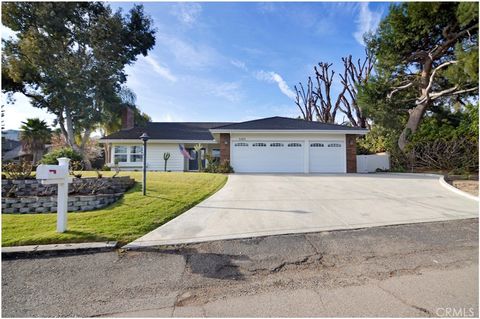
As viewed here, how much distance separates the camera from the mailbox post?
14.0 ft

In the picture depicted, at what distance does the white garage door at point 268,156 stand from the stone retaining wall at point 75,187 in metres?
7.81

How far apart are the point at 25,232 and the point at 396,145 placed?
19.9 metres

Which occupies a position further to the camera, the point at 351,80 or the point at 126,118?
the point at 351,80

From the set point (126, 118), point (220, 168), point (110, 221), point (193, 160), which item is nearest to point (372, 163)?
point (220, 168)

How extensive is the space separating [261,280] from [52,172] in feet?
13.7

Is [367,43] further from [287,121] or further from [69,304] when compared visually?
[69,304]

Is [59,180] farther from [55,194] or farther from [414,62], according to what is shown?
[414,62]

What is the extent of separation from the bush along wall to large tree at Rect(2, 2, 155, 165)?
13.3 meters

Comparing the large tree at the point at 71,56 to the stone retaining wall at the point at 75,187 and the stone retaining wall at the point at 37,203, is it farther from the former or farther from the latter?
the stone retaining wall at the point at 37,203

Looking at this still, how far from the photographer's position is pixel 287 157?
1508cm

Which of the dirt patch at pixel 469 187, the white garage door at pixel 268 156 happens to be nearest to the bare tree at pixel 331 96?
the white garage door at pixel 268 156

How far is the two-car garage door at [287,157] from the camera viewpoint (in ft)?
49.3

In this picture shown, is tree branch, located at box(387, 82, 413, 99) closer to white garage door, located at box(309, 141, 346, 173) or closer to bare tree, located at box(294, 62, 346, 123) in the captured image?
white garage door, located at box(309, 141, 346, 173)

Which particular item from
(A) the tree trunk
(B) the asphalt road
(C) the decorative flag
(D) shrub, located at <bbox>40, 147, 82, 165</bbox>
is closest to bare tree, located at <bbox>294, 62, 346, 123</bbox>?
(A) the tree trunk
